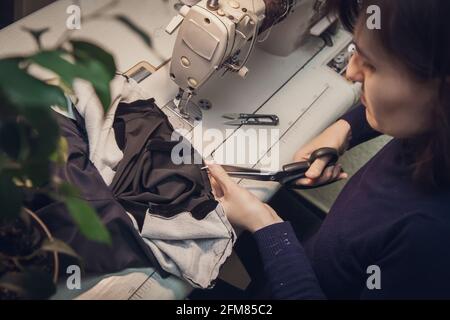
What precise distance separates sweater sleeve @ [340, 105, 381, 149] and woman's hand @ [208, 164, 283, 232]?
1.05 feet

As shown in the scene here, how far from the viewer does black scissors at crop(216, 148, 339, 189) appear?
858 mm

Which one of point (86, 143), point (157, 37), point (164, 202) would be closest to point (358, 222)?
point (164, 202)

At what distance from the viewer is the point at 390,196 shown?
703 millimetres

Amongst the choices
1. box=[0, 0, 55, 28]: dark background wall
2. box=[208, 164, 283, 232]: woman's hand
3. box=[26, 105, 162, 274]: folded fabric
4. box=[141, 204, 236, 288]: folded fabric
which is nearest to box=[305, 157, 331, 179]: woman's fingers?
box=[208, 164, 283, 232]: woman's hand

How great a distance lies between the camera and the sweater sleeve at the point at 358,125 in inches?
39.1

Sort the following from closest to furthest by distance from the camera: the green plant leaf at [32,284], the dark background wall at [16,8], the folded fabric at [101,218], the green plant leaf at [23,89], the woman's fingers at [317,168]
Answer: the green plant leaf at [23,89] → the green plant leaf at [32,284] → the folded fabric at [101,218] → the woman's fingers at [317,168] → the dark background wall at [16,8]

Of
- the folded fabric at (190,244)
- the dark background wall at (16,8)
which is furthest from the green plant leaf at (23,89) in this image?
the dark background wall at (16,8)

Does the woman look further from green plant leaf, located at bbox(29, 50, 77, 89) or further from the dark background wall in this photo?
the dark background wall

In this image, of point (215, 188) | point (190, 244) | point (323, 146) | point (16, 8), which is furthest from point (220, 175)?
point (16, 8)

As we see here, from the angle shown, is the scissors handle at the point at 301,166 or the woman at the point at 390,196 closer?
the woman at the point at 390,196

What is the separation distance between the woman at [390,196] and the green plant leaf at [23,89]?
0.44 m

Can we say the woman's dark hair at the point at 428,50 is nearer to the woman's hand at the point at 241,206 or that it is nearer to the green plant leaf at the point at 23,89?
the woman's hand at the point at 241,206

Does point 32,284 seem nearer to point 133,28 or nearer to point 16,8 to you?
point 133,28
